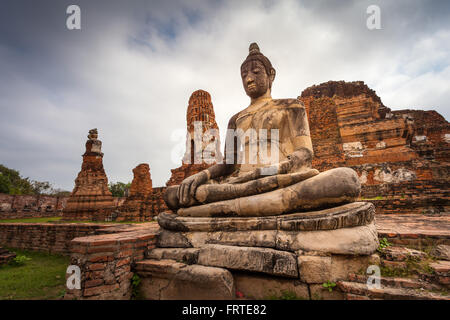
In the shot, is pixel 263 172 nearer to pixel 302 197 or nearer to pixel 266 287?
pixel 302 197

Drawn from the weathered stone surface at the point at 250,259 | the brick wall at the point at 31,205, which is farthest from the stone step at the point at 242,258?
the brick wall at the point at 31,205

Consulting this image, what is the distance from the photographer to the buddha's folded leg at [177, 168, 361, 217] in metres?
1.95

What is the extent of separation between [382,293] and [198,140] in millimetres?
9459

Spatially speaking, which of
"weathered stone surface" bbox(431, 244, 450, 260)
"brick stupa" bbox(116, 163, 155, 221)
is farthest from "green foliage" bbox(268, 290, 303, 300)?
"brick stupa" bbox(116, 163, 155, 221)

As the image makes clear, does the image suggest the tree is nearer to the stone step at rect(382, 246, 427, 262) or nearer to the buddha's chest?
the buddha's chest

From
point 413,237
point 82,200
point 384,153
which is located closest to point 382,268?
point 413,237

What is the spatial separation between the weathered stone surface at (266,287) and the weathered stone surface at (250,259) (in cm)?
9

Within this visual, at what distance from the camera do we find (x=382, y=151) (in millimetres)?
7727

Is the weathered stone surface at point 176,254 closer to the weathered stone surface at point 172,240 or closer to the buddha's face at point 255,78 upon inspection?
the weathered stone surface at point 172,240

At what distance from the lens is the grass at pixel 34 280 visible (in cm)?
253

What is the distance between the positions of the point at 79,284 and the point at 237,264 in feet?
4.29

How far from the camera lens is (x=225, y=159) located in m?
3.29

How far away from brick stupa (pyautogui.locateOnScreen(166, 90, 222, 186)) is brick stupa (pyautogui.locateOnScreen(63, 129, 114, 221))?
3812 mm

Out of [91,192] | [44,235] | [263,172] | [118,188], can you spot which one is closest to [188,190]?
[263,172]
